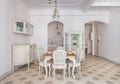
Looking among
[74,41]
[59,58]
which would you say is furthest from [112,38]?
[59,58]

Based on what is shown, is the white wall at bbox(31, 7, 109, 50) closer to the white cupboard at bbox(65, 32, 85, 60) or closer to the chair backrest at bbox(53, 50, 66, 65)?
the white cupboard at bbox(65, 32, 85, 60)

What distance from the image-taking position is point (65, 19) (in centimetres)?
699

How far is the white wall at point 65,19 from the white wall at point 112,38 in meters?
0.61

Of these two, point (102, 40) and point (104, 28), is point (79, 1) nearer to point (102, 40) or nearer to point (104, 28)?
point (104, 28)

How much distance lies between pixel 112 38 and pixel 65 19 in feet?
9.70

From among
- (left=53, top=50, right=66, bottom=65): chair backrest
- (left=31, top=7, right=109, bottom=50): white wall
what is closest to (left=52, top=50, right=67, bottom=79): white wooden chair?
(left=53, top=50, right=66, bottom=65): chair backrest

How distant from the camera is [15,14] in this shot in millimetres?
4770

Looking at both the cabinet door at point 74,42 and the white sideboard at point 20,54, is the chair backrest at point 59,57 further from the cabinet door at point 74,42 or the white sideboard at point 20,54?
the cabinet door at point 74,42

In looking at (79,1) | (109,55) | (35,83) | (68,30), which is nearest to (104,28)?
(109,55)

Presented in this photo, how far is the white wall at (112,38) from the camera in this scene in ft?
19.4

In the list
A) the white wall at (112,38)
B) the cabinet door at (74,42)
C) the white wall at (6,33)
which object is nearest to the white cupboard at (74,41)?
the cabinet door at (74,42)

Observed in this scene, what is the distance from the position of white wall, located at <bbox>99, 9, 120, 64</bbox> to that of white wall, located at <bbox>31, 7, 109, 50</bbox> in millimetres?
607

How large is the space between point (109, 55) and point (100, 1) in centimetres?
328

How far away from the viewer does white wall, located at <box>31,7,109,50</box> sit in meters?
6.91
